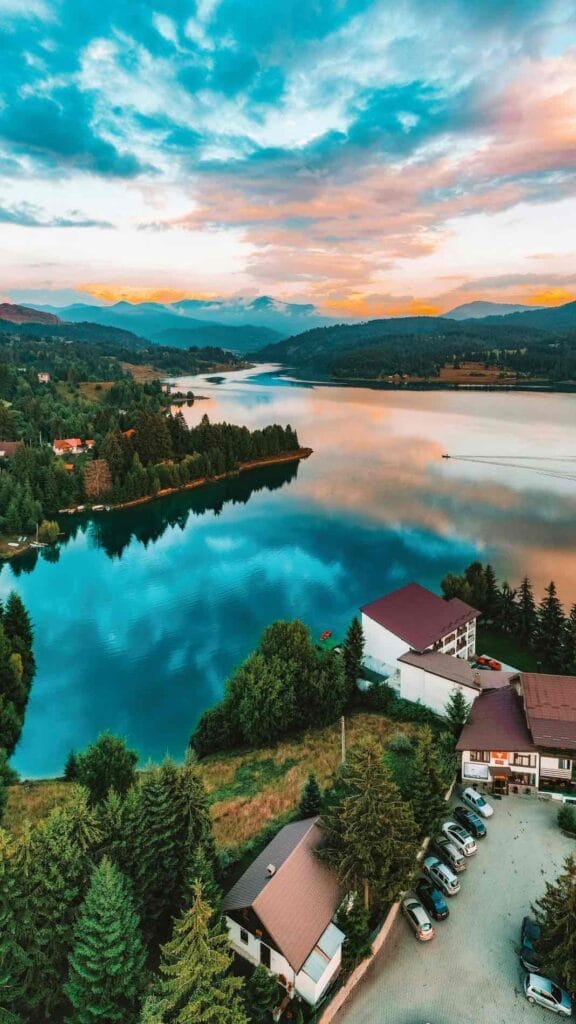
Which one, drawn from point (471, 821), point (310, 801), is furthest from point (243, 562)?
point (471, 821)

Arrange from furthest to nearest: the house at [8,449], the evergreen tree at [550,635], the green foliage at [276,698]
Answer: the house at [8,449] < the evergreen tree at [550,635] < the green foliage at [276,698]

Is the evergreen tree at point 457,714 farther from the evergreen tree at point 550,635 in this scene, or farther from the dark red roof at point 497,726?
the evergreen tree at point 550,635

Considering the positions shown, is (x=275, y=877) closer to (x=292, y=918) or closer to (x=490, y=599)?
(x=292, y=918)

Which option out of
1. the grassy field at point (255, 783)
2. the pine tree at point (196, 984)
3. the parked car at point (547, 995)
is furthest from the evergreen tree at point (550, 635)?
the pine tree at point (196, 984)

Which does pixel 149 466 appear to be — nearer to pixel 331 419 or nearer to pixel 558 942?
pixel 331 419

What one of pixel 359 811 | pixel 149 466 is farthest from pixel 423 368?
pixel 359 811

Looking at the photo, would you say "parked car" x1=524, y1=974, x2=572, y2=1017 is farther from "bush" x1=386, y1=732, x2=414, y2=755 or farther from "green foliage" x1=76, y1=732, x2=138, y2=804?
"green foliage" x1=76, y1=732, x2=138, y2=804

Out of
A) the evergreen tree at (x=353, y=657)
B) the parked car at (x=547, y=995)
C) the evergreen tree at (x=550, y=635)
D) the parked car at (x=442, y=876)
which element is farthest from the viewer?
the evergreen tree at (x=550, y=635)
